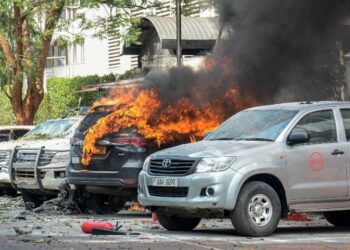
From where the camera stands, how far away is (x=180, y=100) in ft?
46.5

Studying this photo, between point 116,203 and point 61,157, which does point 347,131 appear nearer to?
point 116,203

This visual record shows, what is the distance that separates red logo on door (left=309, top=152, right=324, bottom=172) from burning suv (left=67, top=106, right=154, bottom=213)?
117 inches

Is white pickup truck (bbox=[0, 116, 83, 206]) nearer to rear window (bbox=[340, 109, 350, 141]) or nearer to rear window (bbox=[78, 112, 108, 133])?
rear window (bbox=[78, 112, 108, 133])

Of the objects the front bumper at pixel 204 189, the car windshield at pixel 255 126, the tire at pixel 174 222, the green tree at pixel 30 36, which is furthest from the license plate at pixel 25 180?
the green tree at pixel 30 36

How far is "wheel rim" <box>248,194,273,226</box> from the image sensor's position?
11.1 metres

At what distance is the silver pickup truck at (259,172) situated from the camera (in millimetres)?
11078

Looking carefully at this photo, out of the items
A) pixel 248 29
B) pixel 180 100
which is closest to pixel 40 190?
pixel 180 100

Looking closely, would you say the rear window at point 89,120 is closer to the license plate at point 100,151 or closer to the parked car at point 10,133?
the license plate at point 100,151

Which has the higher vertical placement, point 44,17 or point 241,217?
point 44,17

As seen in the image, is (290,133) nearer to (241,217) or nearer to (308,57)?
(241,217)

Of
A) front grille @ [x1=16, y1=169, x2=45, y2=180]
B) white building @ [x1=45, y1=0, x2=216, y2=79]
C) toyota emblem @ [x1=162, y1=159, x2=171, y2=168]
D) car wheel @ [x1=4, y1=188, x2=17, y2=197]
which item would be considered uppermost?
white building @ [x1=45, y1=0, x2=216, y2=79]

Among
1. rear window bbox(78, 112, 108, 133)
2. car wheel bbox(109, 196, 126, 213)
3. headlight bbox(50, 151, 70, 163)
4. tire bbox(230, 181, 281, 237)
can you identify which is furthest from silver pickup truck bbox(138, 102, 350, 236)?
headlight bbox(50, 151, 70, 163)

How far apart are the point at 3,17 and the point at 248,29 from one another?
10.4 meters

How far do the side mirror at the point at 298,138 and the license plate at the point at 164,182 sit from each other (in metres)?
1.51
